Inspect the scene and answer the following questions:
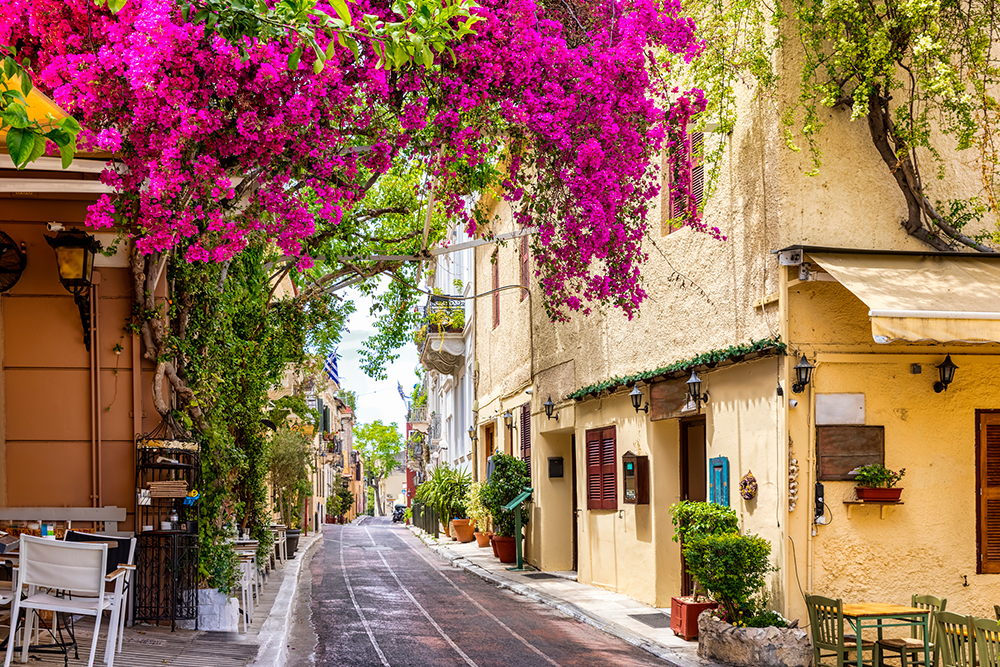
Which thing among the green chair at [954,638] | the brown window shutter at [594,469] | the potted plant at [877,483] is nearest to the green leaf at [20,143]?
the green chair at [954,638]

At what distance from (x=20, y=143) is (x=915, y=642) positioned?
8.04 meters

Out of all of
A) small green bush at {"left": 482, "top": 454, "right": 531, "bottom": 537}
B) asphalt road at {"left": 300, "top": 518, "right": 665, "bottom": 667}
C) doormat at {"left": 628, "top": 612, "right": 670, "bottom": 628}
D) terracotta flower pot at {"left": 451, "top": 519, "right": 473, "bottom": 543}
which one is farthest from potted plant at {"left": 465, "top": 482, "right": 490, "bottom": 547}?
doormat at {"left": 628, "top": 612, "right": 670, "bottom": 628}

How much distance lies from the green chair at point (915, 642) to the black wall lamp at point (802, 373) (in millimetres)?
2245

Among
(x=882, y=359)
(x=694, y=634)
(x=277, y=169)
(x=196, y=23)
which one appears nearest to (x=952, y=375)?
(x=882, y=359)

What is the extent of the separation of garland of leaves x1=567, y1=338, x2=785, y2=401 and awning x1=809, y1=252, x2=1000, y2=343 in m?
1.04

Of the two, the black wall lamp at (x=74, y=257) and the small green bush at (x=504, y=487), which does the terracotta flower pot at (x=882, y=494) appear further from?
the small green bush at (x=504, y=487)

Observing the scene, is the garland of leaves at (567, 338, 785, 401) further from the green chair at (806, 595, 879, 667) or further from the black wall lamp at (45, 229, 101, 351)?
the black wall lamp at (45, 229, 101, 351)

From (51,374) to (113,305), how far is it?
2.96 ft

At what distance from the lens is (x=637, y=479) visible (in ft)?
45.6

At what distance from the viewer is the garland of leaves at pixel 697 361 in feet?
33.4

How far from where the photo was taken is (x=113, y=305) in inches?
385

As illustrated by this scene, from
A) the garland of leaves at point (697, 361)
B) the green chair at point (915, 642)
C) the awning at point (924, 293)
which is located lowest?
the green chair at point (915, 642)

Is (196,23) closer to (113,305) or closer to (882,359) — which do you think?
(113,305)

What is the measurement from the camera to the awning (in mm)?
8375
